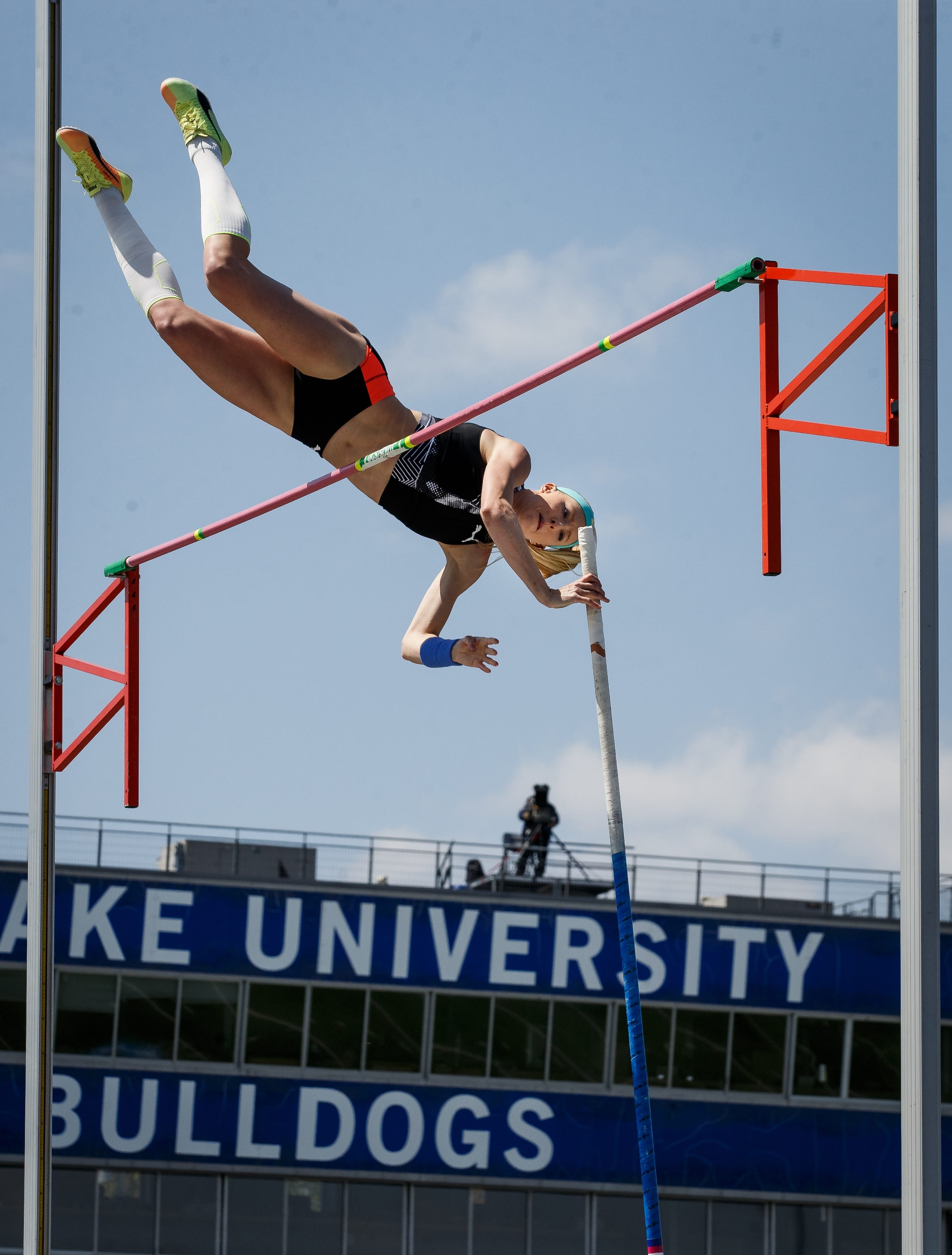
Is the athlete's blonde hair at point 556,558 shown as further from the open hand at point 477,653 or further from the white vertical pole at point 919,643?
the white vertical pole at point 919,643

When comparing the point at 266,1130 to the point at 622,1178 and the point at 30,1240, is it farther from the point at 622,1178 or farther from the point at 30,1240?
the point at 30,1240

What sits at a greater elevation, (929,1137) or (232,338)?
(232,338)

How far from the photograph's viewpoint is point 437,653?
232 inches

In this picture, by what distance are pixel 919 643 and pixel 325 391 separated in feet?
8.35

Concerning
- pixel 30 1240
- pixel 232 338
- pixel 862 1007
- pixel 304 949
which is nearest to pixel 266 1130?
pixel 304 949

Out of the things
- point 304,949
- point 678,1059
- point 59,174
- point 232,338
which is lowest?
point 678,1059

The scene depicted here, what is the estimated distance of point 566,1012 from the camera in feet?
79.2

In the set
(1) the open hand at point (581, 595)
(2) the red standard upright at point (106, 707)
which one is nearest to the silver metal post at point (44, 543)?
(2) the red standard upright at point (106, 707)

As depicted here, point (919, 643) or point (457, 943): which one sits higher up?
point (919, 643)

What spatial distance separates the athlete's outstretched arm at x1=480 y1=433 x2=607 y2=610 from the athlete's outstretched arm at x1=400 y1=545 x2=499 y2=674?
0.51m

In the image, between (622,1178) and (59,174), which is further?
(622,1178)

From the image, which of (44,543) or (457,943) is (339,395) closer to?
(44,543)

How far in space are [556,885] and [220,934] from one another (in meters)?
5.13

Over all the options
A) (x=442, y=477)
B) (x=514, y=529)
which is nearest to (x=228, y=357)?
(x=442, y=477)
